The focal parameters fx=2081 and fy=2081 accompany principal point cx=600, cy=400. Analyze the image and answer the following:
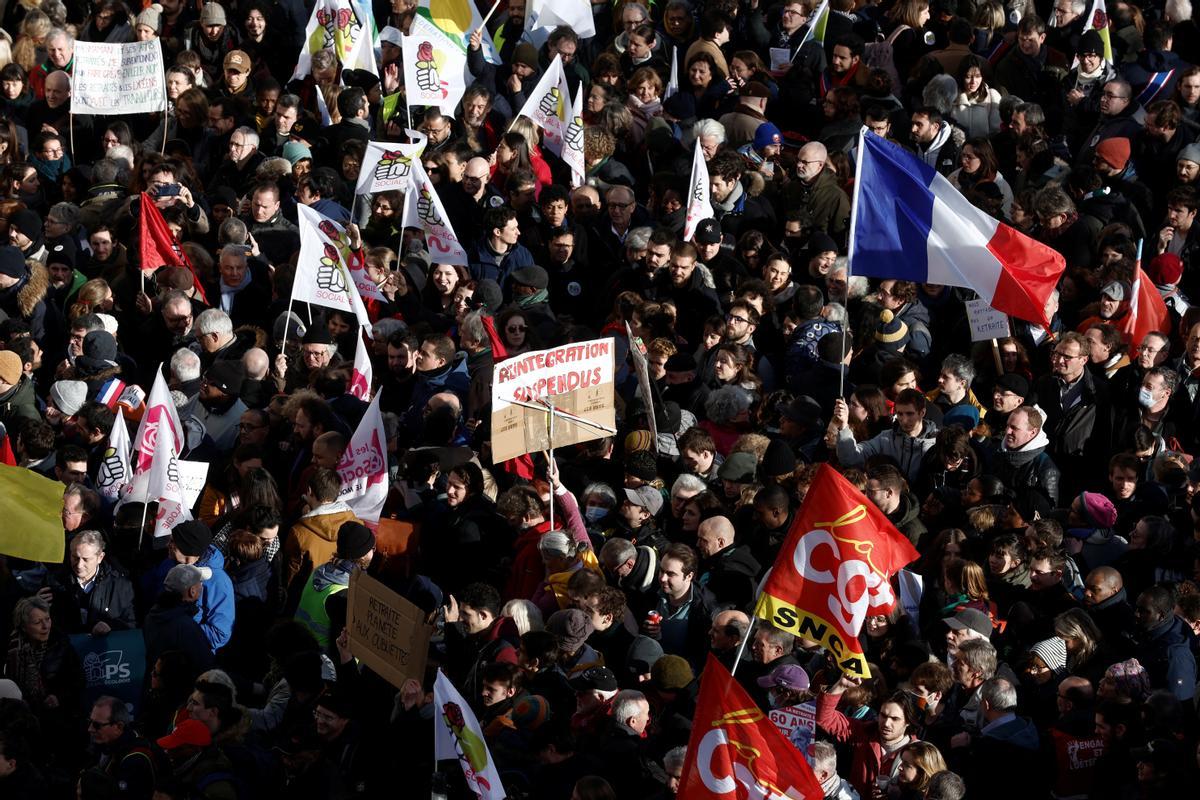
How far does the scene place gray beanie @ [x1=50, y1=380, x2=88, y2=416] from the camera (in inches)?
501

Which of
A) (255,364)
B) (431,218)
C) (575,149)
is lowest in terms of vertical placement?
(255,364)

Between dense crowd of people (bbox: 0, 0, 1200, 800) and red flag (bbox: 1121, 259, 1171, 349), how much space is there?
6cm

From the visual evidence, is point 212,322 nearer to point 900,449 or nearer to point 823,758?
point 900,449

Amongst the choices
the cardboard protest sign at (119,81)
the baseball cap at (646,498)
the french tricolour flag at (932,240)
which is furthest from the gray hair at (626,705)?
the cardboard protest sign at (119,81)

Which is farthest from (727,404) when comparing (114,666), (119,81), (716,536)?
(119,81)

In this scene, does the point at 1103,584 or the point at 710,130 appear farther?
the point at 710,130

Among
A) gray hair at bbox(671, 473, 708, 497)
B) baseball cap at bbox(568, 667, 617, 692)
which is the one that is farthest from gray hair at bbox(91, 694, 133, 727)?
gray hair at bbox(671, 473, 708, 497)

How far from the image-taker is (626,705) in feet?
30.5

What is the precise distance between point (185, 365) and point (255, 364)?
0.43 m

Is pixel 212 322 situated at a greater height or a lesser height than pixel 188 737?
greater

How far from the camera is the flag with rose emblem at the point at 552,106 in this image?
15.4 m

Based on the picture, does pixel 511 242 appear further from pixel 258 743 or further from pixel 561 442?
pixel 258 743

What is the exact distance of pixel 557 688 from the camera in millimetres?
9656

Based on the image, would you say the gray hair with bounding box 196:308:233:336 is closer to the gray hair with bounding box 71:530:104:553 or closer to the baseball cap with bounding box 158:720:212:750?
the gray hair with bounding box 71:530:104:553
